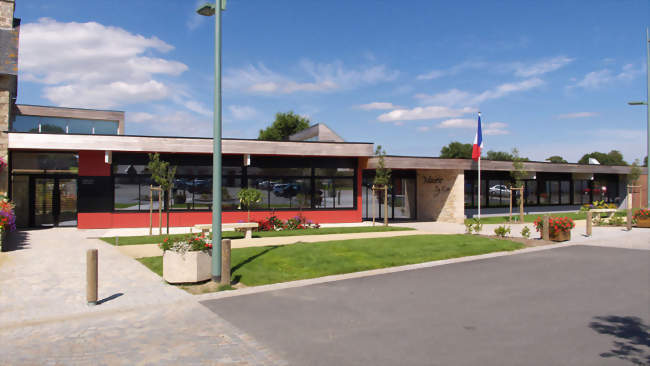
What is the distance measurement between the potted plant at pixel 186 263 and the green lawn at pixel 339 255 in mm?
754

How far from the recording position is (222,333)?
631cm

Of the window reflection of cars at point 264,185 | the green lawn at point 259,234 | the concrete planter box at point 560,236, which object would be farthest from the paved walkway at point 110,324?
the concrete planter box at point 560,236

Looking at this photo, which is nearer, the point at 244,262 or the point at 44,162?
the point at 244,262

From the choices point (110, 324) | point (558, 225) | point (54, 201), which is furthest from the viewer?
point (54, 201)

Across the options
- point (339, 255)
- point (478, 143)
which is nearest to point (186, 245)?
point (339, 255)

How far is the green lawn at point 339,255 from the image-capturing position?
1069 centimetres

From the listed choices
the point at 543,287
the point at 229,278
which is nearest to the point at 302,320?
the point at 229,278

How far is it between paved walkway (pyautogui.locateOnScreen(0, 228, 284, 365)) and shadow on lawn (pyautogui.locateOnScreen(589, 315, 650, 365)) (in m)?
4.28

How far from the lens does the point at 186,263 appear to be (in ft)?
31.0

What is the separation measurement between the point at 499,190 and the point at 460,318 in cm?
2700

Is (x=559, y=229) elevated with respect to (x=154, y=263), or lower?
elevated

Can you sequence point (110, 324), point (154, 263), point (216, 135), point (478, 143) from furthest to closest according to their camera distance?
point (478, 143) < point (154, 263) < point (216, 135) < point (110, 324)

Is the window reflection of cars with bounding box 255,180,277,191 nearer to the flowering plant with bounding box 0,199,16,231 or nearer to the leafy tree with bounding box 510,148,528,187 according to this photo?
the flowering plant with bounding box 0,199,16,231

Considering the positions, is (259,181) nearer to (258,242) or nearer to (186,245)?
(258,242)
